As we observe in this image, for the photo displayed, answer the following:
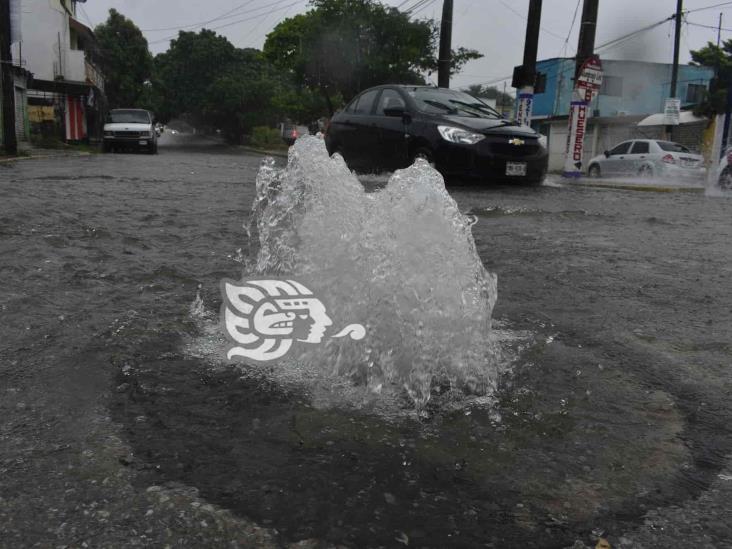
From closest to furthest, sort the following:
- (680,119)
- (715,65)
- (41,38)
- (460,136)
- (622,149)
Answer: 1. (460,136)
2. (622,149)
3. (680,119)
4. (41,38)
5. (715,65)

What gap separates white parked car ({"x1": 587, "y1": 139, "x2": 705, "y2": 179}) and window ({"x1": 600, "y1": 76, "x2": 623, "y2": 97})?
60.2 feet

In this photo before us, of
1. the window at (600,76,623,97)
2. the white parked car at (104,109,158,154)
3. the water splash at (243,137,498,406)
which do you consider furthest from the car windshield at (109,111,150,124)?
the water splash at (243,137,498,406)

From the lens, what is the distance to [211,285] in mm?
3586

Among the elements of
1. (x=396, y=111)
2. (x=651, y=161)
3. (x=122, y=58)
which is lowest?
(x=651, y=161)

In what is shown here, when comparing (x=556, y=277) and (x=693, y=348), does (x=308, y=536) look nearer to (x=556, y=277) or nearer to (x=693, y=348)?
(x=693, y=348)

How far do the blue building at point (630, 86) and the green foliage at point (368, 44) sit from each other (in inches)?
294

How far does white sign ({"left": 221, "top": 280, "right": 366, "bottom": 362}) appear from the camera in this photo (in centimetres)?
231

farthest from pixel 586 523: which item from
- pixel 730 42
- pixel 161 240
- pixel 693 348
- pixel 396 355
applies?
pixel 730 42

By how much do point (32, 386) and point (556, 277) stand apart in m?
2.84

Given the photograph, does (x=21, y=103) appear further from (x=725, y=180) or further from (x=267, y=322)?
(x=267, y=322)

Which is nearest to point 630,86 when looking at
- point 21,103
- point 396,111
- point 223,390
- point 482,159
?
point 21,103

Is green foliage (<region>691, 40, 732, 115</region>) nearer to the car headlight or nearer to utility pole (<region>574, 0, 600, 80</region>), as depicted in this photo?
utility pole (<region>574, 0, 600, 80</region>)

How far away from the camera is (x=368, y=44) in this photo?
3055 centimetres

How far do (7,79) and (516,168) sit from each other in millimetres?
11118
